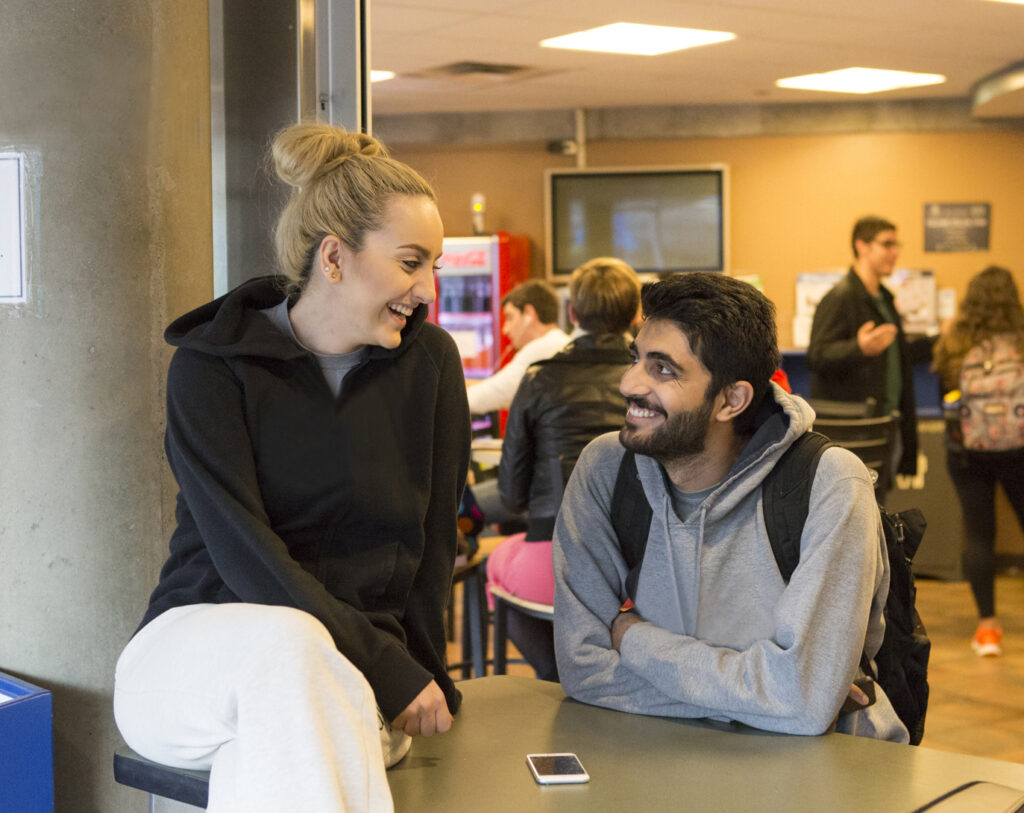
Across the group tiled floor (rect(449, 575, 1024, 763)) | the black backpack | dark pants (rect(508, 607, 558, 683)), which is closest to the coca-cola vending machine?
tiled floor (rect(449, 575, 1024, 763))

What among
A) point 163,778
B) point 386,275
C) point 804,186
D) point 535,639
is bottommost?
point 535,639

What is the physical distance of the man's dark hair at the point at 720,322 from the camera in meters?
1.94

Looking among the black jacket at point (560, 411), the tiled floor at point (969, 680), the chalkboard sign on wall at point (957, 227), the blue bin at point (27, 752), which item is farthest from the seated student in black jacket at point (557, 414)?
the chalkboard sign on wall at point (957, 227)

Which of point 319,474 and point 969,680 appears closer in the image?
point 319,474

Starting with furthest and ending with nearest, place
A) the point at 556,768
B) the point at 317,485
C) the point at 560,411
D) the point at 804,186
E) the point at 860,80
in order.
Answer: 1. the point at 804,186
2. the point at 860,80
3. the point at 560,411
4. the point at 317,485
5. the point at 556,768

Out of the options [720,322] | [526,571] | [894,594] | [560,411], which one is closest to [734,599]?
[894,594]

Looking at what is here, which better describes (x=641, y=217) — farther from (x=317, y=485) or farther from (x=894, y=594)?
(x=317, y=485)

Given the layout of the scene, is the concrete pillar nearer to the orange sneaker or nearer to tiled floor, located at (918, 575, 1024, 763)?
tiled floor, located at (918, 575, 1024, 763)

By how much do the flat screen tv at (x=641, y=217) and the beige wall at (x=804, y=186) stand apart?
0.14 meters

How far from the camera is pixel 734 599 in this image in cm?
188

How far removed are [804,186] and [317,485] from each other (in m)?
6.88

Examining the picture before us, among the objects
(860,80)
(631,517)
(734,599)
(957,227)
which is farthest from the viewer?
(957,227)

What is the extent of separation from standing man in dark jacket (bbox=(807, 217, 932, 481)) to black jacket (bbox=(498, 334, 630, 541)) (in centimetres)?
194

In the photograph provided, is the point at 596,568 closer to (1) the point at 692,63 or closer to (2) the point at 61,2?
(2) the point at 61,2
